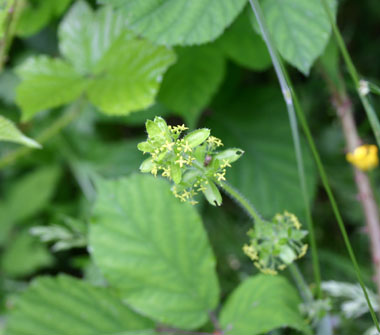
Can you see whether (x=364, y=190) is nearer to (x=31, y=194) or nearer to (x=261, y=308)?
(x=261, y=308)

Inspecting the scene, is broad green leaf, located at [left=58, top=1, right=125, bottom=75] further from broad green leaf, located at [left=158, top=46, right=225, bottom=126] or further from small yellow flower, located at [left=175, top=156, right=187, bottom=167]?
small yellow flower, located at [left=175, top=156, right=187, bottom=167]

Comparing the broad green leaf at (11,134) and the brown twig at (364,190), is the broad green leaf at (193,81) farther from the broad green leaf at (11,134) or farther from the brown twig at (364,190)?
the broad green leaf at (11,134)

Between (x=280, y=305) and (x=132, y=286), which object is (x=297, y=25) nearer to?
(x=280, y=305)

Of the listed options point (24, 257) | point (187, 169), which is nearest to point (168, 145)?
point (187, 169)

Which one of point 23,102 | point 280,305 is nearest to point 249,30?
point 23,102

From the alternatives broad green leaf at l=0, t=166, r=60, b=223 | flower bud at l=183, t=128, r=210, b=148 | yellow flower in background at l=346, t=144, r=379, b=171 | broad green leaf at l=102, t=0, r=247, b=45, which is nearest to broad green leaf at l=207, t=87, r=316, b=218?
yellow flower in background at l=346, t=144, r=379, b=171

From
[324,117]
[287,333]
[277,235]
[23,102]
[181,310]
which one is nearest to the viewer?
[277,235]
